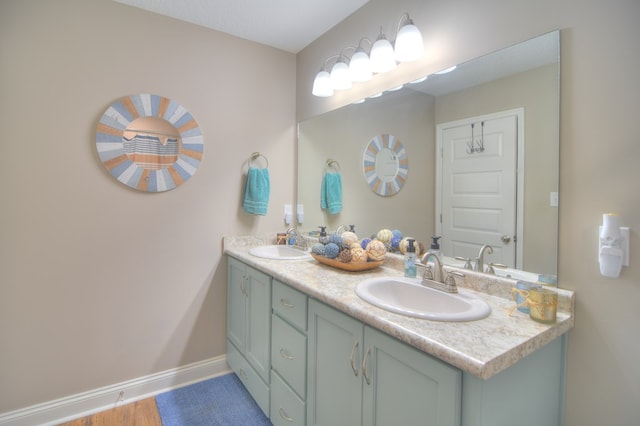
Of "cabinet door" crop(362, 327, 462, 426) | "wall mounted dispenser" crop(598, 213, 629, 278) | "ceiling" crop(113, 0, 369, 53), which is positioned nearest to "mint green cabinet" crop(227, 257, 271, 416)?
"cabinet door" crop(362, 327, 462, 426)

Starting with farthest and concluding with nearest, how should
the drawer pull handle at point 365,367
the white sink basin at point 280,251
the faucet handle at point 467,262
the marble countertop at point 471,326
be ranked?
1. the white sink basin at point 280,251
2. the faucet handle at point 467,262
3. the drawer pull handle at point 365,367
4. the marble countertop at point 471,326

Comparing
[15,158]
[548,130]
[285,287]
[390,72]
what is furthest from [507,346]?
[15,158]

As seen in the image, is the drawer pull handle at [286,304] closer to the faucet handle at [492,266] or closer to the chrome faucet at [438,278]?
the chrome faucet at [438,278]

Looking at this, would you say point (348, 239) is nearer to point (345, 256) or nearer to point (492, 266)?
point (345, 256)

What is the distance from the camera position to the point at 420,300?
1333 mm

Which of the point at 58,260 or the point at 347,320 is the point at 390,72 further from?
the point at 58,260

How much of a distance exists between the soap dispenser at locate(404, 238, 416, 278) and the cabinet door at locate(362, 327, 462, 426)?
20.1 inches

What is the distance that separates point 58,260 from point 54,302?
0.23 m

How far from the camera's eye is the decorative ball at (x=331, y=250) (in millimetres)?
1679

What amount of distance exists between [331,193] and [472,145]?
3.44ft

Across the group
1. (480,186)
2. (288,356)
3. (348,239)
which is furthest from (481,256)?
(288,356)

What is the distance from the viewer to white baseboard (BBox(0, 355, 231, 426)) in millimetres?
1693

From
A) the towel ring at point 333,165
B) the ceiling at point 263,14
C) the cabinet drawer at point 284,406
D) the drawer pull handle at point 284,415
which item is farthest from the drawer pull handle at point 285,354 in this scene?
the ceiling at point 263,14

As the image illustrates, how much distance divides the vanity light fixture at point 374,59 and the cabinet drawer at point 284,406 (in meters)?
1.66
